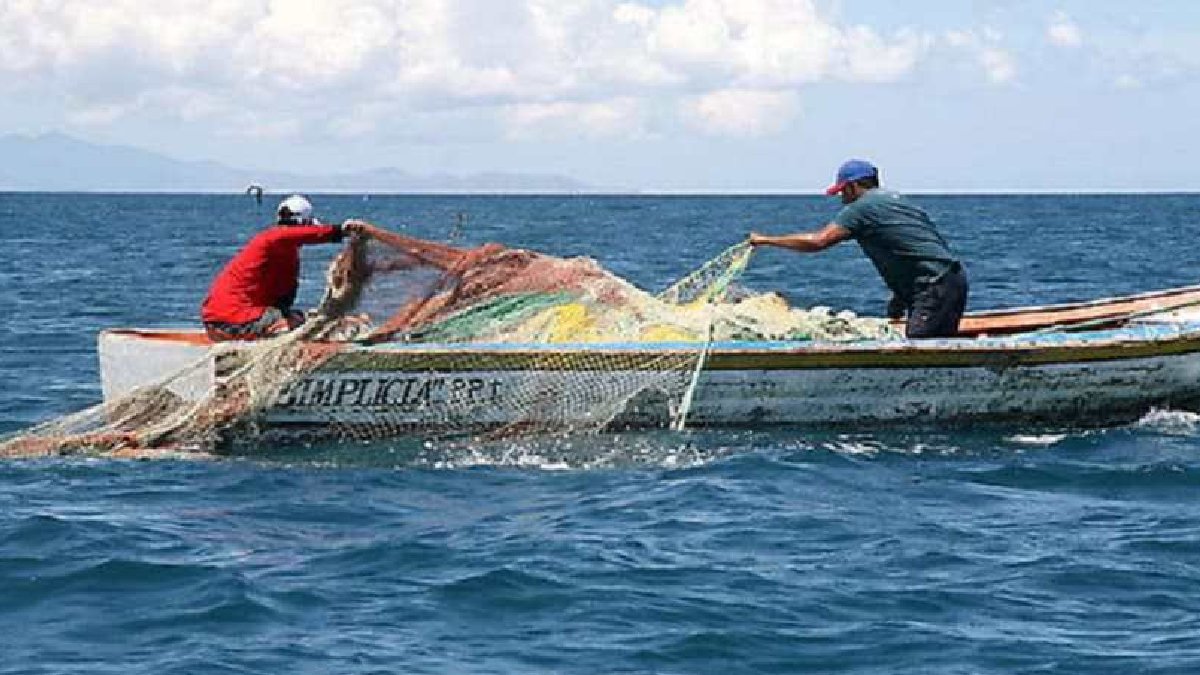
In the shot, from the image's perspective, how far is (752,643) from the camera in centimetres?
758

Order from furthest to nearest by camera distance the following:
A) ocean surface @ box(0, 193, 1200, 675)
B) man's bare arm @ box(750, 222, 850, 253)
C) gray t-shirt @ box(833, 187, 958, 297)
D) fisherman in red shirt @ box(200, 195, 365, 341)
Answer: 1. fisherman in red shirt @ box(200, 195, 365, 341)
2. gray t-shirt @ box(833, 187, 958, 297)
3. man's bare arm @ box(750, 222, 850, 253)
4. ocean surface @ box(0, 193, 1200, 675)

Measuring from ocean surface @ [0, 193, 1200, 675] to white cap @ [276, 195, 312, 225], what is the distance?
1.00 meters

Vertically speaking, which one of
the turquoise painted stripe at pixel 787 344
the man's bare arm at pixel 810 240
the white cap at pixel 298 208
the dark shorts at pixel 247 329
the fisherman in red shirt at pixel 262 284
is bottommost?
the turquoise painted stripe at pixel 787 344

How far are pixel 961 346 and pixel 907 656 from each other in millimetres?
5181

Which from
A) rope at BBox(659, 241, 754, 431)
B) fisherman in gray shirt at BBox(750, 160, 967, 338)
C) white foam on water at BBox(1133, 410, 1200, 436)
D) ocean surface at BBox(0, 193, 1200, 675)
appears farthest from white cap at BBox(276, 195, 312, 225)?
white foam on water at BBox(1133, 410, 1200, 436)

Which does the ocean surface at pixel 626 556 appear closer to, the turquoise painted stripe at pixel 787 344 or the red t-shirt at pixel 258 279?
the turquoise painted stripe at pixel 787 344

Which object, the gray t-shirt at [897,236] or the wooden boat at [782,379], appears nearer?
the wooden boat at [782,379]

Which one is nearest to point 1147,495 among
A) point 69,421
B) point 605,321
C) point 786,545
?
point 786,545

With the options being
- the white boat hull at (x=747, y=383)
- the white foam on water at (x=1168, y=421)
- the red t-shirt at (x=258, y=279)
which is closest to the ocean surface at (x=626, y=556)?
the white foam on water at (x=1168, y=421)

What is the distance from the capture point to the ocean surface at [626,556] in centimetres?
750

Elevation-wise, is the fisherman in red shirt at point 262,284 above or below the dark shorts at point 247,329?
above

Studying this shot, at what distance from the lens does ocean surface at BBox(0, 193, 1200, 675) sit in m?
7.50

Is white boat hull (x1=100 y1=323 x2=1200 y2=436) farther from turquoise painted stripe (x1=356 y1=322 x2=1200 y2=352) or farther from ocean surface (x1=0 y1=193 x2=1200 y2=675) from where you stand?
ocean surface (x1=0 y1=193 x2=1200 y2=675)

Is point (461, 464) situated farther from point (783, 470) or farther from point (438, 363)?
point (783, 470)
